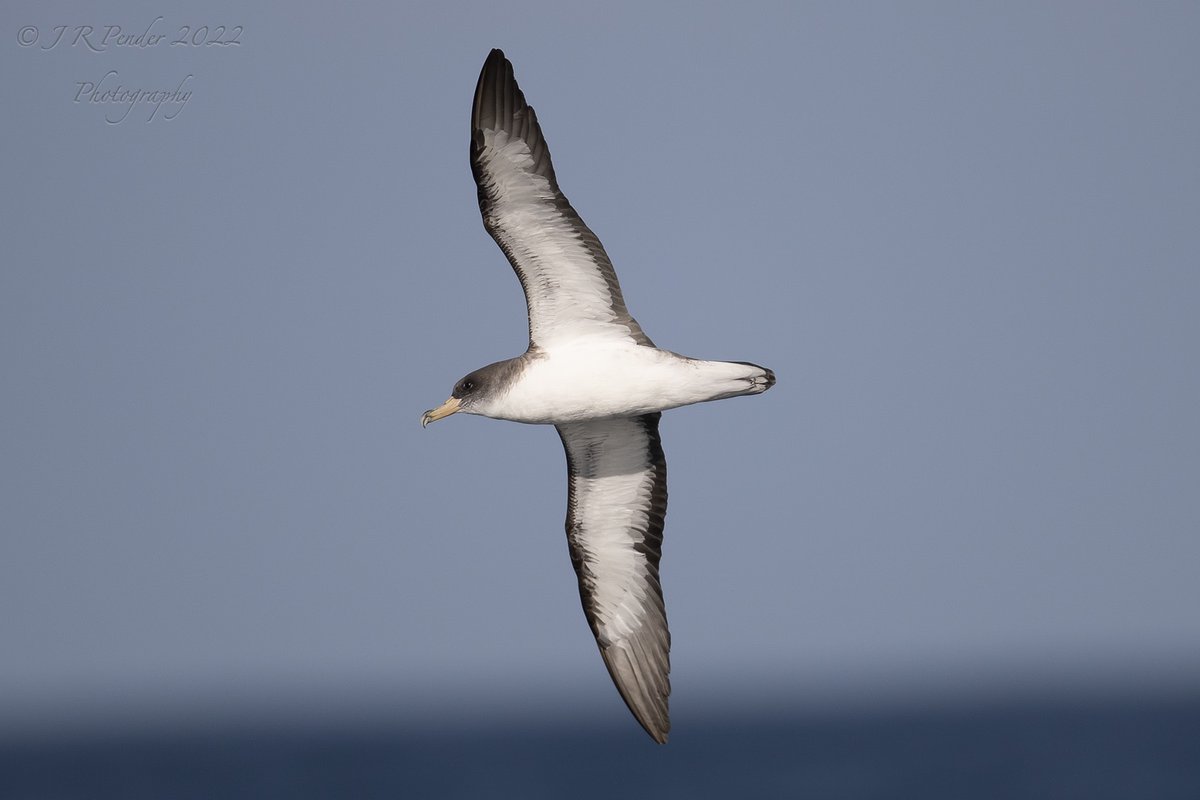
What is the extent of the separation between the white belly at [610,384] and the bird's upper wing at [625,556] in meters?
1.47

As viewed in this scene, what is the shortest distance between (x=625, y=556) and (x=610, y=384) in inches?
120

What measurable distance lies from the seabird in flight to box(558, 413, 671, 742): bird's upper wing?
2cm

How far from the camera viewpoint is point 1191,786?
7031cm

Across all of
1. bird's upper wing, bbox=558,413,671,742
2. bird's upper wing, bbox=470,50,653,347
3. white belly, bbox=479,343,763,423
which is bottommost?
bird's upper wing, bbox=558,413,671,742

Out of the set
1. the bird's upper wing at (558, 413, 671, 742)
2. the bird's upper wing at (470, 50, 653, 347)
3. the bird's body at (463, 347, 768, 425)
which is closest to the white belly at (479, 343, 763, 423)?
the bird's body at (463, 347, 768, 425)

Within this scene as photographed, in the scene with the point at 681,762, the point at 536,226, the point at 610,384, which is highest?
the point at 681,762

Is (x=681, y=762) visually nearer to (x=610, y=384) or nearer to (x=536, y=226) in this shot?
(x=610, y=384)

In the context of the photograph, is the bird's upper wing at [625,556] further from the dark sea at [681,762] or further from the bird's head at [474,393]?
the dark sea at [681,762]

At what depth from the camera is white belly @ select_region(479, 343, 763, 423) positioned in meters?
18.5

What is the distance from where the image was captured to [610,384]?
18797 mm

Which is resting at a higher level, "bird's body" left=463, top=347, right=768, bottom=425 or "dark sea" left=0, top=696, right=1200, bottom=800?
"dark sea" left=0, top=696, right=1200, bottom=800

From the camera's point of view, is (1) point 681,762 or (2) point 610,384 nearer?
(2) point 610,384

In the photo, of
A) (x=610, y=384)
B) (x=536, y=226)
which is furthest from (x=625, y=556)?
(x=536, y=226)

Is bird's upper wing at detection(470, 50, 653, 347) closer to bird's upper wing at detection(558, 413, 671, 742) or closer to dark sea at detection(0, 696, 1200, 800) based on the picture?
bird's upper wing at detection(558, 413, 671, 742)
